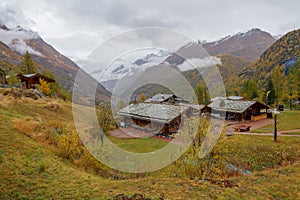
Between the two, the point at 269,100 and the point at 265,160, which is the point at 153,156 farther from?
the point at 269,100

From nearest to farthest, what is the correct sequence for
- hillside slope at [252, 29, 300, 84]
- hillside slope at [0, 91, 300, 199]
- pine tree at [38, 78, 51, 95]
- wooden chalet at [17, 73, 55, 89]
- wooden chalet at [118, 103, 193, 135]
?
hillside slope at [0, 91, 300, 199]
wooden chalet at [118, 103, 193, 135]
wooden chalet at [17, 73, 55, 89]
pine tree at [38, 78, 51, 95]
hillside slope at [252, 29, 300, 84]

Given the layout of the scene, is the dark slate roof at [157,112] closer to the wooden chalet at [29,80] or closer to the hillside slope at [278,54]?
the wooden chalet at [29,80]

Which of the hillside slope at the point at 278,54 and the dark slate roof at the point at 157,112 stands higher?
the hillside slope at the point at 278,54

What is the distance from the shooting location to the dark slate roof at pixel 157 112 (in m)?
27.8

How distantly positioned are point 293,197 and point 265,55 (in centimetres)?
13948

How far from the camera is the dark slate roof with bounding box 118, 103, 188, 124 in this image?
1094 inches

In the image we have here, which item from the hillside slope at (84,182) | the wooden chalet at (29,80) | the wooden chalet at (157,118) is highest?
the wooden chalet at (29,80)

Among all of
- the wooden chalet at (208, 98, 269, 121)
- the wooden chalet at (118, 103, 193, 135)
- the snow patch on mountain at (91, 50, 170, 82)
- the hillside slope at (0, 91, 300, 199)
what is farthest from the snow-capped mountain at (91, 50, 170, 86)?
the wooden chalet at (208, 98, 269, 121)

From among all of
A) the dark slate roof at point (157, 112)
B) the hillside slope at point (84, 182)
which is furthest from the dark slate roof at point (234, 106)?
the hillside slope at point (84, 182)

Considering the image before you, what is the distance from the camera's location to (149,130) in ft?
96.1

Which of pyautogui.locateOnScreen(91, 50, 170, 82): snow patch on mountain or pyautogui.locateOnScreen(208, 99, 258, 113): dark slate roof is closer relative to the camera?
Answer: pyautogui.locateOnScreen(91, 50, 170, 82): snow patch on mountain

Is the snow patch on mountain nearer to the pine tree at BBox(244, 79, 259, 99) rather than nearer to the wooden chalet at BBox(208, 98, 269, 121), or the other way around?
the wooden chalet at BBox(208, 98, 269, 121)

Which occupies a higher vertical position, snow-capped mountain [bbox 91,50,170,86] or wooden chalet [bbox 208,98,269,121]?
snow-capped mountain [bbox 91,50,170,86]

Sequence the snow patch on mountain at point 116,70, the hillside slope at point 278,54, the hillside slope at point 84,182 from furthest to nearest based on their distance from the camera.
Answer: the hillside slope at point 278,54, the snow patch on mountain at point 116,70, the hillside slope at point 84,182
